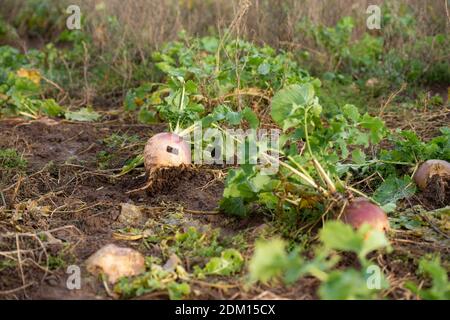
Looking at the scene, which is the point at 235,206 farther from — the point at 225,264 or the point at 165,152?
the point at 165,152

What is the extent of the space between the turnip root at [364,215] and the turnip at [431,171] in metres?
0.66

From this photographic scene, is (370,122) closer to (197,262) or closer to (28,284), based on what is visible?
(197,262)

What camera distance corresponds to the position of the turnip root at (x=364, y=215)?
2904mm

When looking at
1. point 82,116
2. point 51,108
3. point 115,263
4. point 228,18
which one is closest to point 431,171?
point 115,263

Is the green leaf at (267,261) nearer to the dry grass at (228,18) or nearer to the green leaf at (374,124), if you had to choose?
the green leaf at (374,124)

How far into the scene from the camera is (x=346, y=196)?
308 centimetres

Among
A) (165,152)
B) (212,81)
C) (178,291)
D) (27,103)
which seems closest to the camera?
(178,291)

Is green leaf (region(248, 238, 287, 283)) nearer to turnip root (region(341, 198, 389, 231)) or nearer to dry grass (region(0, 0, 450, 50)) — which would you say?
turnip root (region(341, 198, 389, 231))

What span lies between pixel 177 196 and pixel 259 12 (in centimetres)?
245

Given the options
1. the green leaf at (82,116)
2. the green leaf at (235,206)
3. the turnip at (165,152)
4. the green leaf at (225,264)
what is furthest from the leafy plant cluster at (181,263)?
the green leaf at (82,116)

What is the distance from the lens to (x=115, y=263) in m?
2.83

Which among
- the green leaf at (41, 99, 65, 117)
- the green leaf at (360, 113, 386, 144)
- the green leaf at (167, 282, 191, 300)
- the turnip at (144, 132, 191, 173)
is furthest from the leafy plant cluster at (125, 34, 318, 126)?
the green leaf at (167, 282, 191, 300)

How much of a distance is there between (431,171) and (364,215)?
80 cm

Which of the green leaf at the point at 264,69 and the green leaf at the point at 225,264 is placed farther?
the green leaf at the point at 264,69
